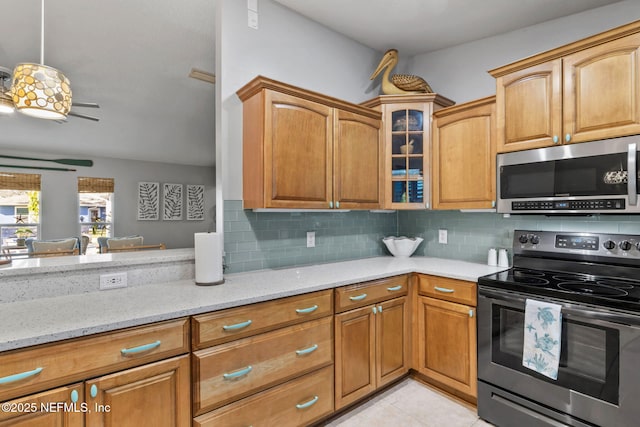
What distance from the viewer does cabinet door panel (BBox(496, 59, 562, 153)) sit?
6.37 feet

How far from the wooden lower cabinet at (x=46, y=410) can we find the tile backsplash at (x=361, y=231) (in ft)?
3.48

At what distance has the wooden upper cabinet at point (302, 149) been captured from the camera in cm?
195

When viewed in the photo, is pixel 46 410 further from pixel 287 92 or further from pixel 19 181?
pixel 19 181

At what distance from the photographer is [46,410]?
1.09 m

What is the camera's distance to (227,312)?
149cm

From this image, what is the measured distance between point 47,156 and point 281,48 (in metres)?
6.35

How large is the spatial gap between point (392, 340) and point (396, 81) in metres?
2.13

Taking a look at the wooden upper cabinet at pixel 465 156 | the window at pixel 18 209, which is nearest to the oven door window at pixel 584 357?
the wooden upper cabinet at pixel 465 156

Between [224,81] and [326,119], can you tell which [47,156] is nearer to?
[224,81]

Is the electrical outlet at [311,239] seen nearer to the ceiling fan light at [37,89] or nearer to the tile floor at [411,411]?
the tile floor at [411,411]

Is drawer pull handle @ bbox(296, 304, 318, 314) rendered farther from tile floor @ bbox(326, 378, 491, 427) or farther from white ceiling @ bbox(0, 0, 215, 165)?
white ceiling @ bbox(0, 0, 215, 165)

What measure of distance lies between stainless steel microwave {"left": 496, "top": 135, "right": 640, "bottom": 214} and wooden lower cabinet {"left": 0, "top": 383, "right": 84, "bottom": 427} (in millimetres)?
2494

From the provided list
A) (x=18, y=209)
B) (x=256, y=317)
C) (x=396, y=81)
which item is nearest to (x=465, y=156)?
(x=396, y=81)

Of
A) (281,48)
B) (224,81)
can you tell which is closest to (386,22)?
(281,48)
